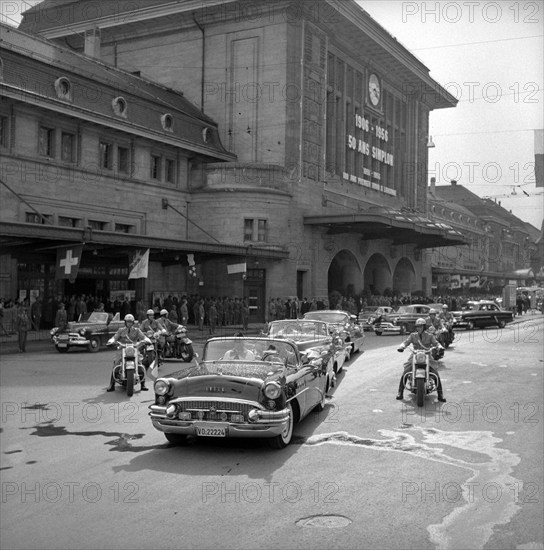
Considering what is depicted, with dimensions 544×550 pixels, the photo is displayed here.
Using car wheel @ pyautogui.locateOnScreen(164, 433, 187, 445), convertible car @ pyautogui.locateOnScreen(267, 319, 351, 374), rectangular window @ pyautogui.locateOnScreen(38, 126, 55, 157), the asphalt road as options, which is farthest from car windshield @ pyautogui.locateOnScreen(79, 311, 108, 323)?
car wheel @ pyautogui.locateOnScreen(164, 433, 187, 445)

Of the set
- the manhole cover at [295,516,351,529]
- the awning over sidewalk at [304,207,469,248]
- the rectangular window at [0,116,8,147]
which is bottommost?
the manhole cover at [295,516,351,529]

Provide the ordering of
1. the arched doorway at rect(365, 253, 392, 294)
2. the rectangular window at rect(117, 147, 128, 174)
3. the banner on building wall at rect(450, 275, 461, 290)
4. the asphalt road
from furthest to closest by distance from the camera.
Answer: the banner on building wall at rect(450, 275, 461, 290) < the arched doorway at rect(365, 253, 392, 294) < the rectangular window at rect(117, 147, 128, 174) < the asphalt road

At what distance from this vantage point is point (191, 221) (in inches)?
1683

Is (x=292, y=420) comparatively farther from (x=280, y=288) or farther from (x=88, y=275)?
(x=280, y=288)

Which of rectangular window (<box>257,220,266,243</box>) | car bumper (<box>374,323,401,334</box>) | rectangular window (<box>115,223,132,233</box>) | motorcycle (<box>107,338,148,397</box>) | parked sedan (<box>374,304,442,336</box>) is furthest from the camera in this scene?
rectangular window (<box>257,220,266,243</box>)

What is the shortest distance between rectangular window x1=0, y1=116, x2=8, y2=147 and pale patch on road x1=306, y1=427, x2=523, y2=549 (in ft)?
86.7

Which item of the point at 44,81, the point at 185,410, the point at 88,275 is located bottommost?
the point at 185,410

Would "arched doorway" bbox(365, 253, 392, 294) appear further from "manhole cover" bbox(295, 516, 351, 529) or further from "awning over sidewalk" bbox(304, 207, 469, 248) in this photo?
"manhole cover" bbox(295, 516, 351, 529)

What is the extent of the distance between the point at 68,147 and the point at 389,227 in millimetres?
22674

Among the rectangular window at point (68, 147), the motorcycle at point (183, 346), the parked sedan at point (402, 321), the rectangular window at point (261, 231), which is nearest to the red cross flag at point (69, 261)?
the rectangular window at point (68, 147)

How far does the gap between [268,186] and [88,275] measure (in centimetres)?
1353

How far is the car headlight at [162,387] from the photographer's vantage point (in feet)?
31.2

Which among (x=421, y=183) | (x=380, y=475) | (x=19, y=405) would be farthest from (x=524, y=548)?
(x=421, y=183)

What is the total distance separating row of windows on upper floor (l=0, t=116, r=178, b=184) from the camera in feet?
112
